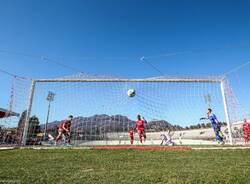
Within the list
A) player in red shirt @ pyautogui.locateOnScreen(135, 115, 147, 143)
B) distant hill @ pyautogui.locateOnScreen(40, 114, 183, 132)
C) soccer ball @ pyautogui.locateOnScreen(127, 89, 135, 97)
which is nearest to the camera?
distant hill @ pyautogui.locateOnScreen(40, 114, 183, 132)

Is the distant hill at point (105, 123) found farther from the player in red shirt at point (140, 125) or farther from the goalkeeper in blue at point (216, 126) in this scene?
the goalkeeper in blue at point (216, 126)

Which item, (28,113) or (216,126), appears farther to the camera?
(28,113)

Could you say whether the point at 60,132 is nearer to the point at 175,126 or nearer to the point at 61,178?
the point at 175,126

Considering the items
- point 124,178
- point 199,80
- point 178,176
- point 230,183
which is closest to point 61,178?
point 124,178

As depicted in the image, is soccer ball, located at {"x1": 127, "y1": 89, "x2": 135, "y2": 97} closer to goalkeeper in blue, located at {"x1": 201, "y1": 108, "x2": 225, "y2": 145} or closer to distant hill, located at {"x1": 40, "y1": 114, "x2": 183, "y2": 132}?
distant hill, located at {"x1": 40, "y1": 114, "x2": 183, "y2": 132}

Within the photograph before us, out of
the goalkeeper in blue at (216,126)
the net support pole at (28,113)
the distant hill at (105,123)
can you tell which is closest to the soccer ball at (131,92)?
the distant hill at (105,123)

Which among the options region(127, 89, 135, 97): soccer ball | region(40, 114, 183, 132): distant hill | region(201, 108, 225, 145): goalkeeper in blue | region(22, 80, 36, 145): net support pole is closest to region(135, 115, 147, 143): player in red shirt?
region(40, 114, 183, 132): distant hill

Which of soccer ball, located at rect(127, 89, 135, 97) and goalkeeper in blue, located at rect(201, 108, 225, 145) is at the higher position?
soccer ball, located at rect(127, 89, 135, 97)

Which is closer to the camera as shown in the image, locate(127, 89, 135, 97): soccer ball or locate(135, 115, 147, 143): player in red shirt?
locate(127, 89, 135, 97): soccer ball

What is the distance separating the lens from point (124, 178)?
10.00 ft

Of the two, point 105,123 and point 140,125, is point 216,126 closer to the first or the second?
point 140,125

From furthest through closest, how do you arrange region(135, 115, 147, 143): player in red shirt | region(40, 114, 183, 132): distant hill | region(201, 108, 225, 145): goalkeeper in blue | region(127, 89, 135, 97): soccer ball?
region(135, 115, 147, 143): player in red shirt
region(127, 89, 135, 97): soccer ball
region(40, 114, 183, 132): distant hill
region(201, 108, 225, 145): goalkeeper in blue

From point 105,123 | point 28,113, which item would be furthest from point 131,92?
point 28,113

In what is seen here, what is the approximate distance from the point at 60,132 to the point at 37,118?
1.67m
